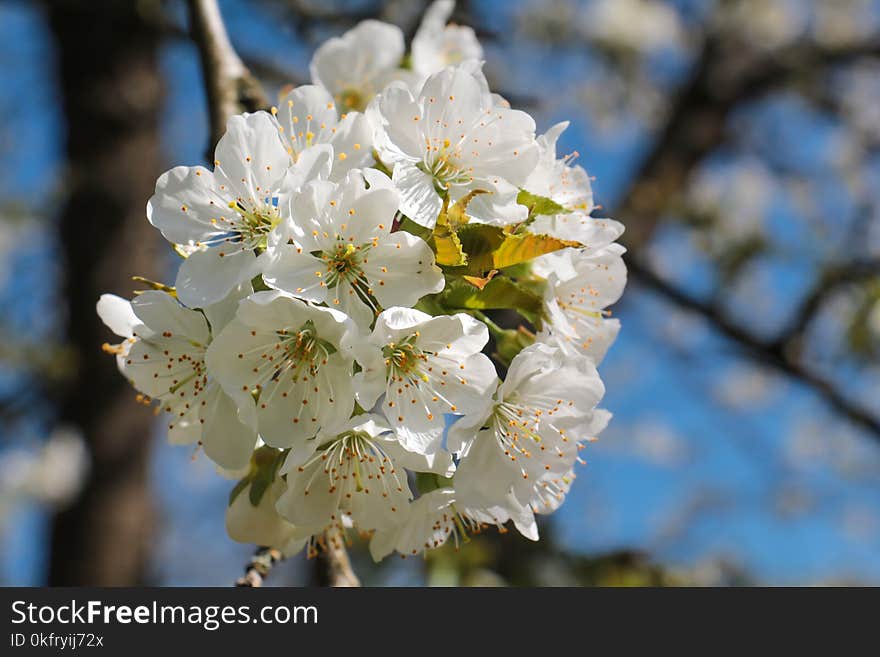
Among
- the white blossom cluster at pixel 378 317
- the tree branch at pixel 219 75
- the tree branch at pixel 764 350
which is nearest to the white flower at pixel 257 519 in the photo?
the white blossom cluster at pixel 378 317

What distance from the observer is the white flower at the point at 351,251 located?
0.98 meters

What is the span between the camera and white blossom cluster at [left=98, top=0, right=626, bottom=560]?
1.00m

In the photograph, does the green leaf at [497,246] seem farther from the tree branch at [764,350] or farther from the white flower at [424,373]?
the tree branch at [764,350]

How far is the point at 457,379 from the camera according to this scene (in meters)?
1.08

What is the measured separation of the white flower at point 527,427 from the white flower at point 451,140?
0.23m

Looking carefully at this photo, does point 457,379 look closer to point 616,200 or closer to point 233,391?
point 233,391

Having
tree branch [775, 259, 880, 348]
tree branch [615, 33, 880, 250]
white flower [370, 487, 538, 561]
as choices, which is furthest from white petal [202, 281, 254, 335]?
tree branch [615, 33, 880, 250]

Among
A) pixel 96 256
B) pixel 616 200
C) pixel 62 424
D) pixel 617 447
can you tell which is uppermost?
pixel 617 447

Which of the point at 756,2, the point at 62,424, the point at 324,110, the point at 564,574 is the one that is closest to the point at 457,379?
the point at 324,110

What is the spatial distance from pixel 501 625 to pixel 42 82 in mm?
3949

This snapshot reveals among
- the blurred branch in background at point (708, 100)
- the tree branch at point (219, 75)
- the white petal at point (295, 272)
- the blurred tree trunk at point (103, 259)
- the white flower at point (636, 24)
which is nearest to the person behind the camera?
the white petal at point (295, 272)

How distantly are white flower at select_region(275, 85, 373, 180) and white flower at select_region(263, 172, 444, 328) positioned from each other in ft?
0.22

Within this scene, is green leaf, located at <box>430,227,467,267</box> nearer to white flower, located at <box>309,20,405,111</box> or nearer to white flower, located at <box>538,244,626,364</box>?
white flower, located at <box>538,244,626,364</box>

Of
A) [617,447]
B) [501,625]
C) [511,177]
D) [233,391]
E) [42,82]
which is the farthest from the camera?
[617,447]
